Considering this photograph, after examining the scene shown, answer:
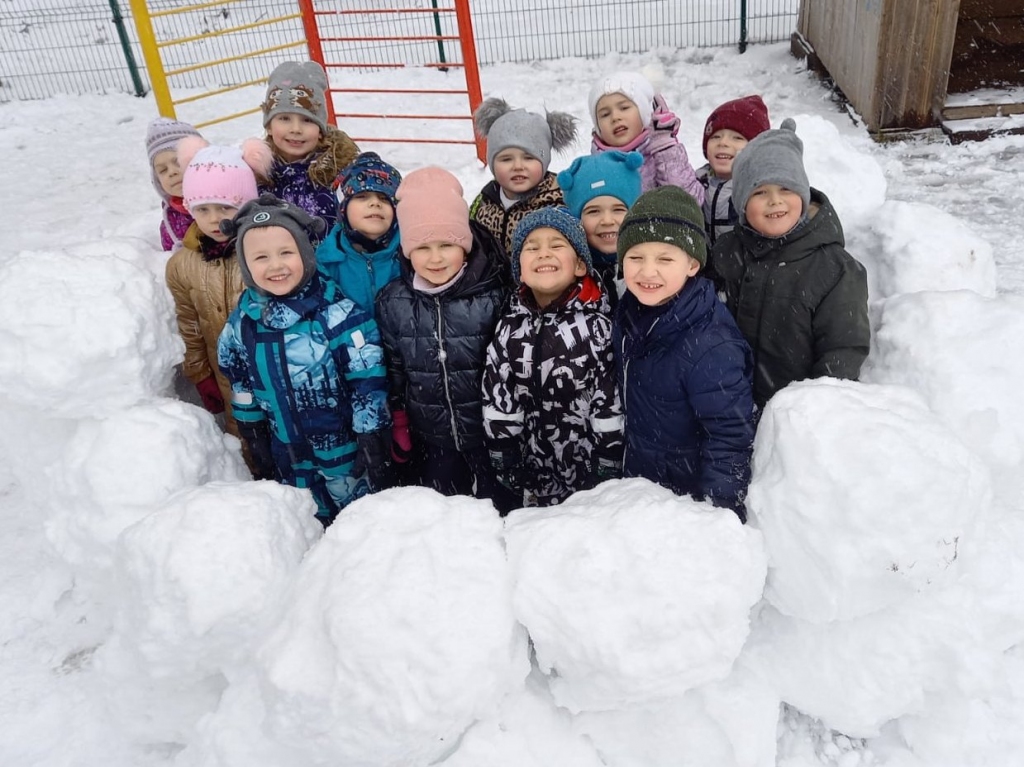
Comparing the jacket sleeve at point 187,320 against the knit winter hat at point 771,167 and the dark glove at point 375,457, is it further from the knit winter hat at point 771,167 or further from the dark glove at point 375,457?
the knit winter hat at point 771,167

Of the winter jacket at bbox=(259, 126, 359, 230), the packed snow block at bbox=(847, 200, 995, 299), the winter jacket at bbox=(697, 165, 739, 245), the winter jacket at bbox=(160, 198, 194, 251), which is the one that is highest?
the winter jacket at bbox=(259, 126, 359, 230)

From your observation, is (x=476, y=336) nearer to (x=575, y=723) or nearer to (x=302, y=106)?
(x=575, y=723)

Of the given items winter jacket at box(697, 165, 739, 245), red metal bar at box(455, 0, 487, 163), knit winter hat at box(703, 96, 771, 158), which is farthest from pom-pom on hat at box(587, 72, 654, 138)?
red metal bar at box(455, 0, 487, 163)

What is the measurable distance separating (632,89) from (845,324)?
4.94 feet

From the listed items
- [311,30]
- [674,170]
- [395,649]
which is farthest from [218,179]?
[311,30]

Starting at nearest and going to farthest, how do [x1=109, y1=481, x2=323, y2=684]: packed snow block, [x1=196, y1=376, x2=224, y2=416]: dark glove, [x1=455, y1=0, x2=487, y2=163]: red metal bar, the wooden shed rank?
[x1=109, y1=481, x2=323, y2=684]: packed snow block → [x1=196, y1=376, x2=224, y2=416]: dark glove → the wooden shed → [x1=455, y1=0, x2=487, y2=163]: red metal bar

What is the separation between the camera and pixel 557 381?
2475 millimetres

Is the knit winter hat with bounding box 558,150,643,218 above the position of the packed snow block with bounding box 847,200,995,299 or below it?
above

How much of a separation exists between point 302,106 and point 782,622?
2.98 meters

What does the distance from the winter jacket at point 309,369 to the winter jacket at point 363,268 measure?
100 millimetres

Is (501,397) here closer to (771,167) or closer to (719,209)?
(771,167)

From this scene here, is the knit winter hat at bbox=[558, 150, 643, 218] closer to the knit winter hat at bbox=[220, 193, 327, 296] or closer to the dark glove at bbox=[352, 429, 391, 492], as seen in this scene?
the knit winter hat at bbox=[220, 193, 327, 296]

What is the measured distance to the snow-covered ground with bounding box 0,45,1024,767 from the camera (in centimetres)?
189

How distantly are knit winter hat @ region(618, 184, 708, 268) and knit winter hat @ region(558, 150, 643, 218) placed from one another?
0.47 meters
